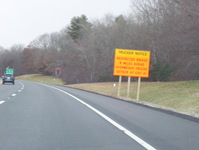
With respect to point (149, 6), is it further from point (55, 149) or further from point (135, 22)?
point (55, 149)

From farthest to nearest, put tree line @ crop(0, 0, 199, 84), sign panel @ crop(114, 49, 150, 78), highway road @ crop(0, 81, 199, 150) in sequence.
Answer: tree line @ crop(0, 0, 199, 84), sign panel @ crop(114, 49, 150, 78), highway road @ crop(0, 81, 199, 150)

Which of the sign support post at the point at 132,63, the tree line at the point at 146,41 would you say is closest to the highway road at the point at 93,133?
the sign support post at the point at 132,63

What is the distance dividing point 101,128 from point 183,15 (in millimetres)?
22930

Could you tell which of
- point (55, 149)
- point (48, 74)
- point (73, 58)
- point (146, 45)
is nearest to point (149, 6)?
point (146, 45)

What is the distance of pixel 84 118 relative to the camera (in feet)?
44.6

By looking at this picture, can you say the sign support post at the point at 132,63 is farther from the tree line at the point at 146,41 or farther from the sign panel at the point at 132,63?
the tree line at the point at 146,41

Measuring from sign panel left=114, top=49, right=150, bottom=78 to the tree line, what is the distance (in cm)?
439

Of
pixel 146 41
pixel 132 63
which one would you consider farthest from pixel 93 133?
pixel 146 41

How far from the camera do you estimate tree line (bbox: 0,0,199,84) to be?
32531 millimetres

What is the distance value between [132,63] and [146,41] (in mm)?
20278

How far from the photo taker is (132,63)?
99.2ft

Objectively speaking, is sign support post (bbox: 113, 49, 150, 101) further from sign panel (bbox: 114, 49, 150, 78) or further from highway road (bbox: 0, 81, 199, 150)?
highway road (bbox: 0, 81, 199, 150)

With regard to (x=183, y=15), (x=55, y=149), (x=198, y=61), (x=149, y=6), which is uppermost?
(x=149, y=6)

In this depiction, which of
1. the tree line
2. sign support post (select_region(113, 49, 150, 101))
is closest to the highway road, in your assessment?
sign support post (select_region(113, 49, 150, 101))
